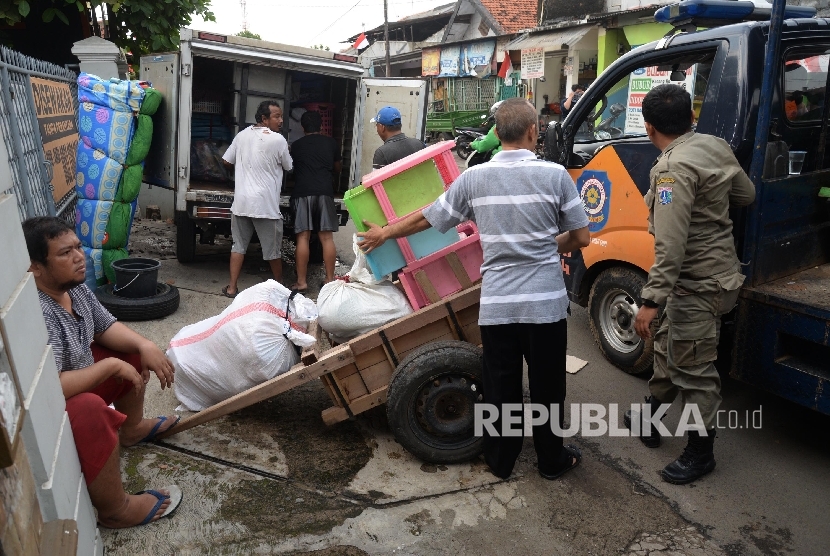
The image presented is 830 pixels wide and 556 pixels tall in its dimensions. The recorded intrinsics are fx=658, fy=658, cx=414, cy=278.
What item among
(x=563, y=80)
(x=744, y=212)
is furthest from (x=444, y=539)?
(x=563, y=80)

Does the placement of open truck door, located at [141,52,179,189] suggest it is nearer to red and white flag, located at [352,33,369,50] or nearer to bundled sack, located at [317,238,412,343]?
bundled sack, located at [317,238,412,343]

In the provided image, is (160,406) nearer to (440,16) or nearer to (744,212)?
(744,212)

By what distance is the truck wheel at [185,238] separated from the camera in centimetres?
709

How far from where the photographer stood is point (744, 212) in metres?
3.40

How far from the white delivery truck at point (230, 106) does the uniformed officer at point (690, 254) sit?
417 cm

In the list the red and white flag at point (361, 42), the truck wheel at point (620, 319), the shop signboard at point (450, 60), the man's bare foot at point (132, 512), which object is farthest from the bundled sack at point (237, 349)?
the red and white flag at point (361, 42)

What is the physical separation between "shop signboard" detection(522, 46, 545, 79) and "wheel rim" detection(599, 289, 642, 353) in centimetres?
1559

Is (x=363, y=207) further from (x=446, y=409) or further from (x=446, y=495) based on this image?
(x=446, y=495)

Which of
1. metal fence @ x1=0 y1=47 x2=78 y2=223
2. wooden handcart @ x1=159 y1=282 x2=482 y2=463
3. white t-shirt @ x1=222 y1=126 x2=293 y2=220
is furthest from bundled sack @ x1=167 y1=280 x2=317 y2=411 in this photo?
white t-shirt @ x1=222 y1=126 x2=293 y2=220

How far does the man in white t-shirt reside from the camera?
6.01 meters

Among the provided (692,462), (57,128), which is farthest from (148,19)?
(692,462)

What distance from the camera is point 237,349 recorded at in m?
3.43

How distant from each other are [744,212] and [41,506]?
3.32 m

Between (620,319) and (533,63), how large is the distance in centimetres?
1651
